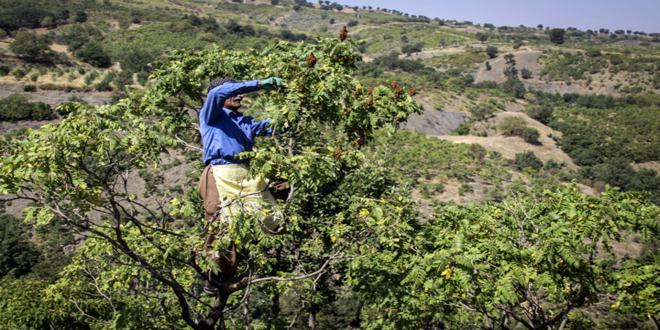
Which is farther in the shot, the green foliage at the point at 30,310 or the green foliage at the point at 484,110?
the green foliage at the point at 484,110

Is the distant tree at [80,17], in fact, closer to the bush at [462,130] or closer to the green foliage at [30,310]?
the bush at [462,130]

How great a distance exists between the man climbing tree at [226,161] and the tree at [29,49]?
56224 millimetres

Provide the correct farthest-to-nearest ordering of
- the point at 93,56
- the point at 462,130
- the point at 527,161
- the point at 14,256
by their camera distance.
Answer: the point at 93,56 < the point at 462,130 < the point at 527,161 < the point at 14,256

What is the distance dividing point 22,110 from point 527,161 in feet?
153

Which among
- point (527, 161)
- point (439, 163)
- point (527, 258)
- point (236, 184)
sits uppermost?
point (236, 184)

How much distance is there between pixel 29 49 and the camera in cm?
4903

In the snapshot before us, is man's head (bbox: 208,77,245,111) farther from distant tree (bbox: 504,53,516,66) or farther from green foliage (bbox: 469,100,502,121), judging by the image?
distant tree (bbox: 504,53,516,66)

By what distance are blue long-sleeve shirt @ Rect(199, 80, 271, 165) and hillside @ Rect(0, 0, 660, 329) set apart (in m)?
0.37

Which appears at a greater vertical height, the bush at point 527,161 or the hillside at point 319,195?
the hillside at point 319,195

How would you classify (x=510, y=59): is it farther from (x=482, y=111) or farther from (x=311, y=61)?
(x=311, y=61)

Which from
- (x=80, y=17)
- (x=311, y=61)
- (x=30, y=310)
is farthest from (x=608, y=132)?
(x=80, y=17)

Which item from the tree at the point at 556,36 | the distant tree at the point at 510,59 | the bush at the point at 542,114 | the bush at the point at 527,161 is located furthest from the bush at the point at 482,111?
the tree at the point at 556,36

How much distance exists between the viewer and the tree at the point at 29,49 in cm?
4894

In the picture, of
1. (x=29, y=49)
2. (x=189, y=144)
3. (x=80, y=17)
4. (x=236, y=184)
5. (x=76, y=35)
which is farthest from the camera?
(x=80, y=17)
